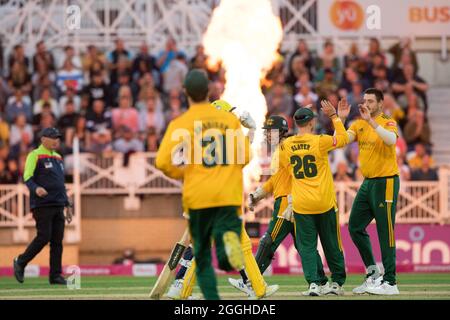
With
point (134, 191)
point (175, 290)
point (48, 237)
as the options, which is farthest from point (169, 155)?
point (134, 191)

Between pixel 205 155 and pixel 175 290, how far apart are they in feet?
10.9

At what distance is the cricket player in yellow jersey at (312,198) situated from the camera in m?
17.7

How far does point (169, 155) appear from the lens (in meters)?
14.3

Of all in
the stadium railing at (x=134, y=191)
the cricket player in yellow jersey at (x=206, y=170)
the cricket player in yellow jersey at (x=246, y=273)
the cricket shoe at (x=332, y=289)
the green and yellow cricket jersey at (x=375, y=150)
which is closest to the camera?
the cricket player in yellow jersey at (x=206, y=170)

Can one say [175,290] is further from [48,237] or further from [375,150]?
[48,237]

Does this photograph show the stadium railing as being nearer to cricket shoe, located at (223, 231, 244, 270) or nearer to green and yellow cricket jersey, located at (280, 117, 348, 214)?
green and yellow cricket jersey, located at (280, 117, 348, 214)

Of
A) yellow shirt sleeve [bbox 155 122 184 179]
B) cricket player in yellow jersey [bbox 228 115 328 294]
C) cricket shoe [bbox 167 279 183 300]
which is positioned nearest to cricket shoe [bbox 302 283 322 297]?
cricket player in yellow jersey [bbox 228 115 328 294]

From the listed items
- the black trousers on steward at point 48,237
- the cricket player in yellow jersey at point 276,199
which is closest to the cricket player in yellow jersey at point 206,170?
the cricket player in yellow jersey at point 276,199

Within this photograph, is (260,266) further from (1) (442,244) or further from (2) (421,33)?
(2) (421,33)

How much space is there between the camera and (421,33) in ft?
107

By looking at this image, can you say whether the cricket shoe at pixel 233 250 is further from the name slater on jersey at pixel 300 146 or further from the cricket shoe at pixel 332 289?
→ the cricket shoe at pixel 332 289

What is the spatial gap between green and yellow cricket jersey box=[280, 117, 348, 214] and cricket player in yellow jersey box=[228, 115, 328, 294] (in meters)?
0.50
